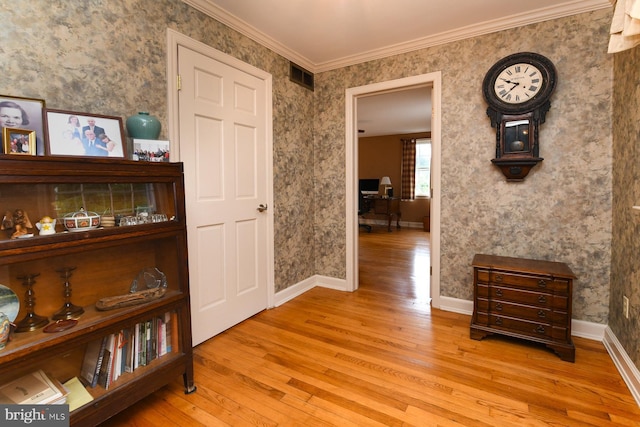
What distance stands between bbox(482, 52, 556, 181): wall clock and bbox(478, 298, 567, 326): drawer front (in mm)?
1017

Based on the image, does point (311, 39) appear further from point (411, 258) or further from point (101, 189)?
point (411, 258)

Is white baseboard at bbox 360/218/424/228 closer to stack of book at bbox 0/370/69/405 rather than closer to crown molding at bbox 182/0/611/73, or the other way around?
crown molding at bbox 182/0/611/73

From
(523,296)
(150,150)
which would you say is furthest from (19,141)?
(523,296)

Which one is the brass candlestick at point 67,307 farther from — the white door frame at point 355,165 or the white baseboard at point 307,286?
the white door frame at point 355,165

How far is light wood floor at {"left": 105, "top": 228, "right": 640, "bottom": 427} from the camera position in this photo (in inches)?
60.8

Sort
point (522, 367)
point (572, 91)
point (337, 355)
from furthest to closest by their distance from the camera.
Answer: point (572, 91) < point (337, 355) < point (522, 367)

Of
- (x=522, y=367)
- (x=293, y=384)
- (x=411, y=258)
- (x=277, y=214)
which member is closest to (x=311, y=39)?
(x=277, y=214)

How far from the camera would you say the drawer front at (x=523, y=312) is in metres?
2.08

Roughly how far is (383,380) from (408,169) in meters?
7.04

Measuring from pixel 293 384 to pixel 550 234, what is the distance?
88.5 inches

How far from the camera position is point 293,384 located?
1.81 m

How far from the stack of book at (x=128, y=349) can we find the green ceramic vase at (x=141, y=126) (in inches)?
39.7

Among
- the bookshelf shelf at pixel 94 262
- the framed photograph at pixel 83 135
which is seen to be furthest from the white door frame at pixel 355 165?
the framed photograph at pixel 83 135

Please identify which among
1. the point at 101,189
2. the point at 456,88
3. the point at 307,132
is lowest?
the point at 101,189
